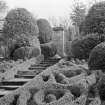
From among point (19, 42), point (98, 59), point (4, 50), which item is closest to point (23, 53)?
point (19, 42)

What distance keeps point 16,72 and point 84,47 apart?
10.2ft

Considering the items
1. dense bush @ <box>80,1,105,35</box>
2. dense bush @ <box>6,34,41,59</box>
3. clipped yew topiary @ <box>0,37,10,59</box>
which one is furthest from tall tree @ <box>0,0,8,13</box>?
dense bush @ <box>80,1,105,35</box>

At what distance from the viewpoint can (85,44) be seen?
8812mm

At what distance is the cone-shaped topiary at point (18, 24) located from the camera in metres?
10.3

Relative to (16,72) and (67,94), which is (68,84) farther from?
(16,72)

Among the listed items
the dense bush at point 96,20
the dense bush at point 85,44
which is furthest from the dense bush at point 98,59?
the dense bush at point 96,20

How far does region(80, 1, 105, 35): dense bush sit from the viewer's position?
29.2 feet

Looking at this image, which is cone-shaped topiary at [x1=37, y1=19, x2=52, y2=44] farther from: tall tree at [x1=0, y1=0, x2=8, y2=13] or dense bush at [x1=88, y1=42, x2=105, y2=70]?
dense bush at [x1=88, y1=42, x2=105, y2=70]

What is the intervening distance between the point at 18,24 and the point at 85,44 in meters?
3.67

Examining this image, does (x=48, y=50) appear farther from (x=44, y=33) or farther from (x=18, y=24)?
(x=18, y=24)

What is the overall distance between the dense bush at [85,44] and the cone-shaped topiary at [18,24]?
9.16 ft

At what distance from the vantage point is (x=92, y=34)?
879 centimetres

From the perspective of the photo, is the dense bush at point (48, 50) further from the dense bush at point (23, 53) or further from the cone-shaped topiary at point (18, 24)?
the dense bush at point (23, 53)

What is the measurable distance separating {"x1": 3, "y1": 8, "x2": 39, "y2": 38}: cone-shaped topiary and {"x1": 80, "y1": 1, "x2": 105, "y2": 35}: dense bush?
9.77 ft
